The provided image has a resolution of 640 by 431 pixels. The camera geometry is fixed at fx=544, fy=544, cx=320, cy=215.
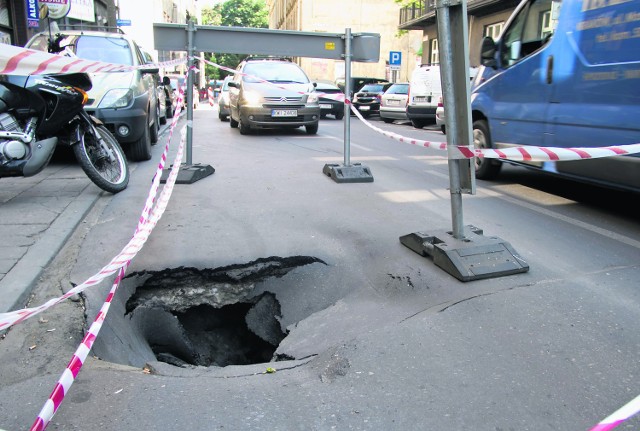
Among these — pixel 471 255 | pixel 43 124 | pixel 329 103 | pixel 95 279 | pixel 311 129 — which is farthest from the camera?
pixel 329 103

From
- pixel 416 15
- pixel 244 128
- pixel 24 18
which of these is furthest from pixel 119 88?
pixel 416 15

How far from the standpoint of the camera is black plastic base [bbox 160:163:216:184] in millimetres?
6594

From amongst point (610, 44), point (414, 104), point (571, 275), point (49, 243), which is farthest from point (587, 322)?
point (414, 104)

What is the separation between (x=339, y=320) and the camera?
10.6ft

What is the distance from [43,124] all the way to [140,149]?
294 cm

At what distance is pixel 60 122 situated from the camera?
5492 millimetres

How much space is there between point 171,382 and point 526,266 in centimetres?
256

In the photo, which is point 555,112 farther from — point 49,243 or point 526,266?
point 49,243

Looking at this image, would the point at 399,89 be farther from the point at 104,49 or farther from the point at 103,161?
the point at 103,161

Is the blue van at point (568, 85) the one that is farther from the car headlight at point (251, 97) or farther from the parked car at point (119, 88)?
the car headlight at point (251, 97)

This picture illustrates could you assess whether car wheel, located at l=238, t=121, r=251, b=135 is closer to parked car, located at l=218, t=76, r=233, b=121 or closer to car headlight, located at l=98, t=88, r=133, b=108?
parked car, located at l=218, t=76, r=233, b=121

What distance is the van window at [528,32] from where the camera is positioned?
243 inches

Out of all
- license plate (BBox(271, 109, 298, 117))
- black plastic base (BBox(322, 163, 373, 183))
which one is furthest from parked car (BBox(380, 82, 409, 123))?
black plastic base (BBox(322, 163, 373, 183))

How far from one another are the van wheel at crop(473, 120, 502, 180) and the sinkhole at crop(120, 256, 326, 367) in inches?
169
